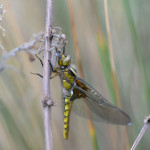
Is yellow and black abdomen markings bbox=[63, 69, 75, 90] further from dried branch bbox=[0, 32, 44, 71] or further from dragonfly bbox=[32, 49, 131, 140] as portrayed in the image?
dried branch bbox=[0, 32, 44, 71]

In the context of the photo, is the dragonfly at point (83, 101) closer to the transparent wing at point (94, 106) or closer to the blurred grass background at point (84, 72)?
the transparent wing at point (94, 106)

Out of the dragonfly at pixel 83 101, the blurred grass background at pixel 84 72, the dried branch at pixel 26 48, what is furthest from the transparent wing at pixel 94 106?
the dried branch at pixel 26 48

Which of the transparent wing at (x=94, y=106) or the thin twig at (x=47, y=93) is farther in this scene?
the transparent wing at (x=94, y=106)

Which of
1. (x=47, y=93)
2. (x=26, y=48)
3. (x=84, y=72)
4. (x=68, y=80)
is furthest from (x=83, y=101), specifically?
(x=47, y=93)

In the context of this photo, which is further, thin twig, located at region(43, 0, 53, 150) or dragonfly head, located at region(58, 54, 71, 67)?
dragonfly head, located at region(58, 54, 71, 67)

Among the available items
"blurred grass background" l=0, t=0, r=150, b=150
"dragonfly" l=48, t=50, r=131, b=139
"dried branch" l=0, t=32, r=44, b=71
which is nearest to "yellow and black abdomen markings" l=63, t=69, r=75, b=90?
"dragonfly" l=48, t=50, r=131, b=139

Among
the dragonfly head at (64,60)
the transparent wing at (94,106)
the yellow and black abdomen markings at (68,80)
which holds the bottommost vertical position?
the transparent wing at (94,106)

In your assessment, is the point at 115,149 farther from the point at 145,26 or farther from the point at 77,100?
the point at 145,26

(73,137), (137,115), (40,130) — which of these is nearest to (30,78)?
(40,130)

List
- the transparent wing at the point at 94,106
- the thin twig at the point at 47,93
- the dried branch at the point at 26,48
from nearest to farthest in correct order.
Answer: the thin twig at the point at 47,93 → the dried branch at the point at 26,48 → the transparent wing at the point at 94,106
